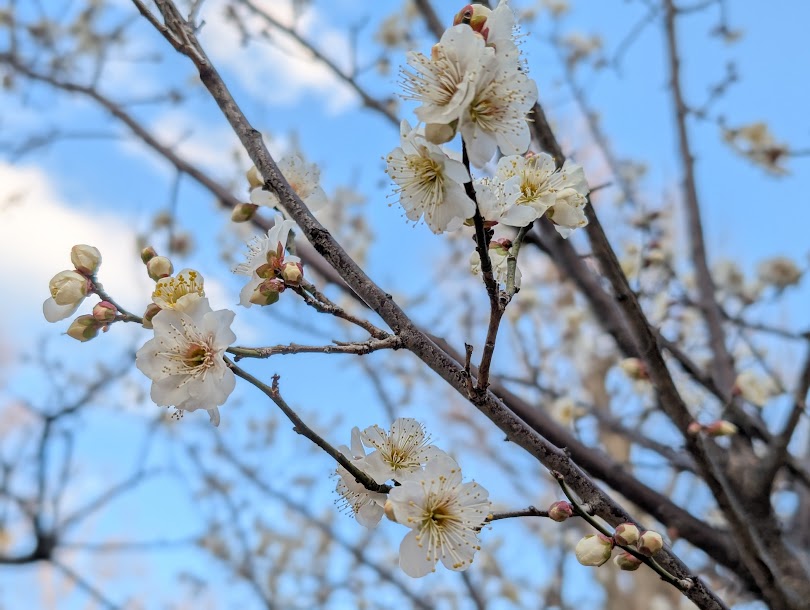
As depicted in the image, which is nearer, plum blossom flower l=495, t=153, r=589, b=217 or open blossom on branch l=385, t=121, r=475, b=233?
open blossom on branch l=385, t=121, r=475, b=233

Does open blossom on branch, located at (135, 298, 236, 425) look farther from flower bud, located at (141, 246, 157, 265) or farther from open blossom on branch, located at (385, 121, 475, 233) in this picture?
open blossom on branch, located at (385, 121, 475, 233)

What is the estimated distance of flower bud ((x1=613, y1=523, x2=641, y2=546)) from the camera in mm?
822

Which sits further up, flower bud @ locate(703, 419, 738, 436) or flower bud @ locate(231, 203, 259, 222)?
flower bud @ locate(703, 419, 738, 436)

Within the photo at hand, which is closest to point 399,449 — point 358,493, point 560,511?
point 358,493

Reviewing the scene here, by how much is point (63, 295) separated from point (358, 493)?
523mm

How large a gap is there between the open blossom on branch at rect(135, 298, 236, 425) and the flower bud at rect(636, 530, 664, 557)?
55cm

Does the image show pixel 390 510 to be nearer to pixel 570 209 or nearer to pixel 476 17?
pixel 570 209

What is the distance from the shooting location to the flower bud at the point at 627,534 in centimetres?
82

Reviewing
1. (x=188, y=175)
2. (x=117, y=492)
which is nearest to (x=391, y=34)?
(x=188, y=175)

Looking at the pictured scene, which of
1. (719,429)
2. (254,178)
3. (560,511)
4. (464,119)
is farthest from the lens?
(719,429)

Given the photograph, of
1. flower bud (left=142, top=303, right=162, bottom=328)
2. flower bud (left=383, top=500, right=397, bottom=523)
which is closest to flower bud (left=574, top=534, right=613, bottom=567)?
flower bud (left=383, top=500, right=397, bottom=523)

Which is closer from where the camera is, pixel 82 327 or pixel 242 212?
pixel 82 327

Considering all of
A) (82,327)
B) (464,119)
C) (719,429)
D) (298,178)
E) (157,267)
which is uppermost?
(719,429)

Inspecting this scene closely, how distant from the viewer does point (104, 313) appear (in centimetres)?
94
